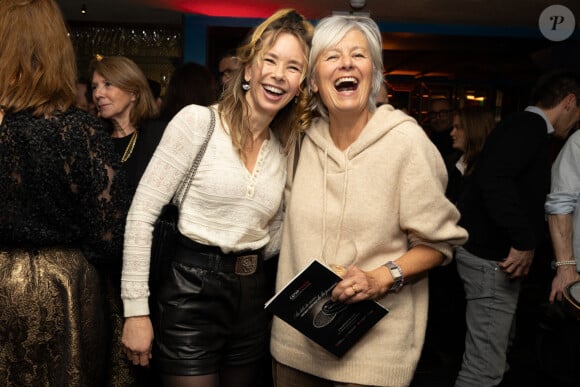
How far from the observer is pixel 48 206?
151 centimetres

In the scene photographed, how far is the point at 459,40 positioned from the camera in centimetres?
826

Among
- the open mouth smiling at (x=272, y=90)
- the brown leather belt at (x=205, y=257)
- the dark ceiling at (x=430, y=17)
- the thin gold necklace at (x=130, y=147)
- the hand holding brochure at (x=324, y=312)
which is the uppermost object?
the dark ceiling at (x=430, y=17)

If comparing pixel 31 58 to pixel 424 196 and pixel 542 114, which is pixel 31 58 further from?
pixel 542 114

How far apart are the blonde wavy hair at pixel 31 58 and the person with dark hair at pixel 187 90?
5.01 feet

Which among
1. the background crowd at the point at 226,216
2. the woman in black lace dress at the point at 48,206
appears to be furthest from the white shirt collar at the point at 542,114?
the woman in black lace dress at the point at 48,206

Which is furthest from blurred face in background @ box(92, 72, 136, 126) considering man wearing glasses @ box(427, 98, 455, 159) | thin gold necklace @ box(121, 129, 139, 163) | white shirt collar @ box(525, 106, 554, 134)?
man wearing glasses @ box(427, 98, 455, 159)

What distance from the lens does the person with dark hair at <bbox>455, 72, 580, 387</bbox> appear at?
2645mm

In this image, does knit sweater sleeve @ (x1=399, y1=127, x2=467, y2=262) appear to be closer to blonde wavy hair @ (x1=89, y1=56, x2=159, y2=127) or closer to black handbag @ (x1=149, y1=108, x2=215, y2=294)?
black handbag @ (x1=149, y1=108, x2=215, y2=294)

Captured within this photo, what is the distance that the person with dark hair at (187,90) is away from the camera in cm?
307

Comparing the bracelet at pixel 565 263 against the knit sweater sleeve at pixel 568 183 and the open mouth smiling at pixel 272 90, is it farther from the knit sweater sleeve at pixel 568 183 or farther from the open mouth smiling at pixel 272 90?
the open mouth smiling at pixel 272 90

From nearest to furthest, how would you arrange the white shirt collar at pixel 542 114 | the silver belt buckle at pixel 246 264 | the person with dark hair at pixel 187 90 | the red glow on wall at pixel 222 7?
1. the silver belt buckle at pixel 246 264
2. the white shirt collar at pixel 542 114
3. the person with dark hair at pixel 187 90
4. the red glow on wall at pixel 222 7

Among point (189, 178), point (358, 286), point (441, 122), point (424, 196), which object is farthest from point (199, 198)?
point (441, 122)

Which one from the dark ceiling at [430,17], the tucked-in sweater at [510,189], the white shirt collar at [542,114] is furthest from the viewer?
the dark ceiling at [430,17]

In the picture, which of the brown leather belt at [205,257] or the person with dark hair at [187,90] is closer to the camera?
the brown leather belt at [205,257]
